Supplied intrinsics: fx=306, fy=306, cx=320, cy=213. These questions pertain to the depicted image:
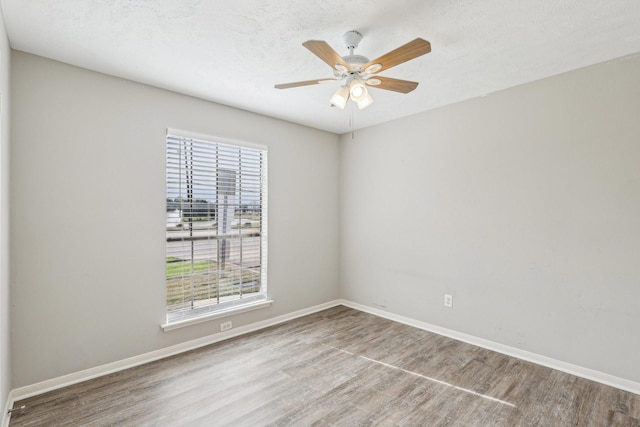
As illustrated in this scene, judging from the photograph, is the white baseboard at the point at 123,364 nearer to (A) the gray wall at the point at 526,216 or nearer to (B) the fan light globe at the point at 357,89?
(A) the gray wall at the point at 526,216

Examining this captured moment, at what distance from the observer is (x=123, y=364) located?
2598 mm

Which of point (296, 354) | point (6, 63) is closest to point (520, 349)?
point (296, 354)

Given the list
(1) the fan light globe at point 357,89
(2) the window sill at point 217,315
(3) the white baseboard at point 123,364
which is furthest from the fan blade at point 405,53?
(3) the white baseboard at point 123,364

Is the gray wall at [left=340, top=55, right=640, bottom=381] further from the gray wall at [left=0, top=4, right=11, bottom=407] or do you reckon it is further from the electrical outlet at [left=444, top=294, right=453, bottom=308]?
the gray wall at [left=0, top=4, right=11, bottom=407]

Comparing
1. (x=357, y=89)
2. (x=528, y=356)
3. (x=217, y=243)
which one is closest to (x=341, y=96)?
(x=357, y=89)

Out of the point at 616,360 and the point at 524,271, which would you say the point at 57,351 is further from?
the point at 616,360

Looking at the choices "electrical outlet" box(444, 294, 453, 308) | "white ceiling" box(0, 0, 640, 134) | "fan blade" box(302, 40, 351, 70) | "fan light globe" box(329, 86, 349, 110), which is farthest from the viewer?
"electrical outlet" box(444, 294, 453, 308)

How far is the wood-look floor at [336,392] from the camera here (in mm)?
2002

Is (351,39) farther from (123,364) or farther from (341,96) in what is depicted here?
(123,364)

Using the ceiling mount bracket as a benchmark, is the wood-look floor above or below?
below

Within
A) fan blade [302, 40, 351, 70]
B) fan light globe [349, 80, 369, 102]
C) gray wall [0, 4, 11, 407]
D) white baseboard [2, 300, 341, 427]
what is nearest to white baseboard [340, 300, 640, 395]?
white baseboard [2, 300, 341, 427]

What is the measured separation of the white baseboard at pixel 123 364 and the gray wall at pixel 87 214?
46 mm

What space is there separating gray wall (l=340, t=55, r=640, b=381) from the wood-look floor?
41 centimetres

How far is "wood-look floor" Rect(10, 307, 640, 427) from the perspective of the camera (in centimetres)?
200
